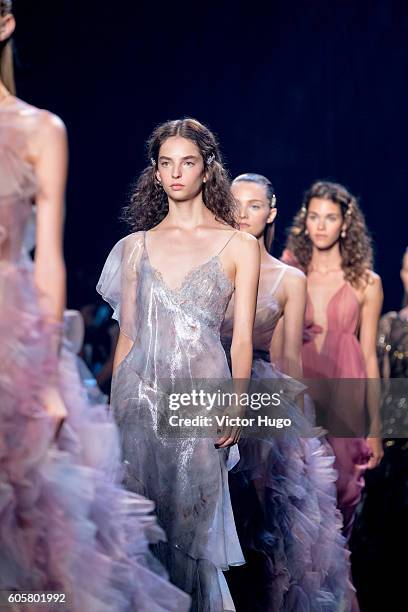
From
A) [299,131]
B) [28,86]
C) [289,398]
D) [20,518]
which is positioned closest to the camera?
[20,518]

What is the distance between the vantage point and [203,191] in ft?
11.5

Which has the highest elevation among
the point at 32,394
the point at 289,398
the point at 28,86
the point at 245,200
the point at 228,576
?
the point at 28,86

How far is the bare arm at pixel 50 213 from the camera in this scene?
7.55 ft

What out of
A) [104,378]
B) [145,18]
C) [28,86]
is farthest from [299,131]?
[104,378]

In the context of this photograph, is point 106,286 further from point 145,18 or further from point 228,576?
point 145,18

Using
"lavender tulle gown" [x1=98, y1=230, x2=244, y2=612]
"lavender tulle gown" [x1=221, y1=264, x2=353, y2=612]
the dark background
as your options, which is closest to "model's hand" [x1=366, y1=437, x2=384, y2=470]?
"lavender tulle gown" [x1=221, y1=264, x2=353, y2=612]

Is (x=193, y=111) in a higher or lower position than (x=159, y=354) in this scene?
higher

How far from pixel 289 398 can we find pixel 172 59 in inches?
97.4

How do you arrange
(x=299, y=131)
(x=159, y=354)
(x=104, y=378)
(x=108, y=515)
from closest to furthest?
1. (x=108, y=515)
2. (x=159, y=354)
3. (x=104, y=378)
4. (x=299, y=131)

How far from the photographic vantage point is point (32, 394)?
2.20 m

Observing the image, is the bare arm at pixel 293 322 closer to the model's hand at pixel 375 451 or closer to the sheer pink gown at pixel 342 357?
the sheer pink gown at pixel 342 357

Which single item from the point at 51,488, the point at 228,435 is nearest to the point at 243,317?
the point at 228,435

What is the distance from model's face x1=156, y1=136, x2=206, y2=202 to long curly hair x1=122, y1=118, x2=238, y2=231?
0.07 ft

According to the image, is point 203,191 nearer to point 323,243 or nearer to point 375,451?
point 323,243
